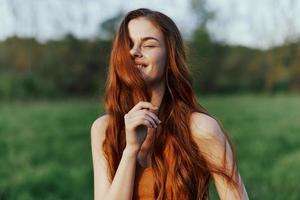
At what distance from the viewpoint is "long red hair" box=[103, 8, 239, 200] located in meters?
2.12

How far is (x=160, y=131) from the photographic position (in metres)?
2.19

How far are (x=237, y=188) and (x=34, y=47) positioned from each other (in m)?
21.9

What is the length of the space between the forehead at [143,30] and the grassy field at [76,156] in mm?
2680

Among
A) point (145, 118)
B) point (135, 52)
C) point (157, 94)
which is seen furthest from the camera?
point (157, 94)

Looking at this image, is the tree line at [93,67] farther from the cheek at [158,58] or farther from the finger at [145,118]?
the finger at [145,118]

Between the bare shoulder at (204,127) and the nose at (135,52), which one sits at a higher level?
the nose at (135,52)

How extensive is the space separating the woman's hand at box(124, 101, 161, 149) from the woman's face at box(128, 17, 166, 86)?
0.64 ft

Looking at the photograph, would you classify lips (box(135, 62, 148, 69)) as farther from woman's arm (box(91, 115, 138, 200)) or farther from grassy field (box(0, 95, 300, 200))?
grassy field (box(0, 95, 300, 200))

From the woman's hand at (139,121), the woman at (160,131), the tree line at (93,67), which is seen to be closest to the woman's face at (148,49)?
the woman at (160,131)

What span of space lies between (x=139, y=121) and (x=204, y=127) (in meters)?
0.28

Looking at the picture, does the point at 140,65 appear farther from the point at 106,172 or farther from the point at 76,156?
the point at 76,156

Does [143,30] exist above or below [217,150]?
above

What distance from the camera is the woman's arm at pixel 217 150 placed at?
6.87 feet

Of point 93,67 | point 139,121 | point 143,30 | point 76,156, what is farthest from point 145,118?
point 93,67
